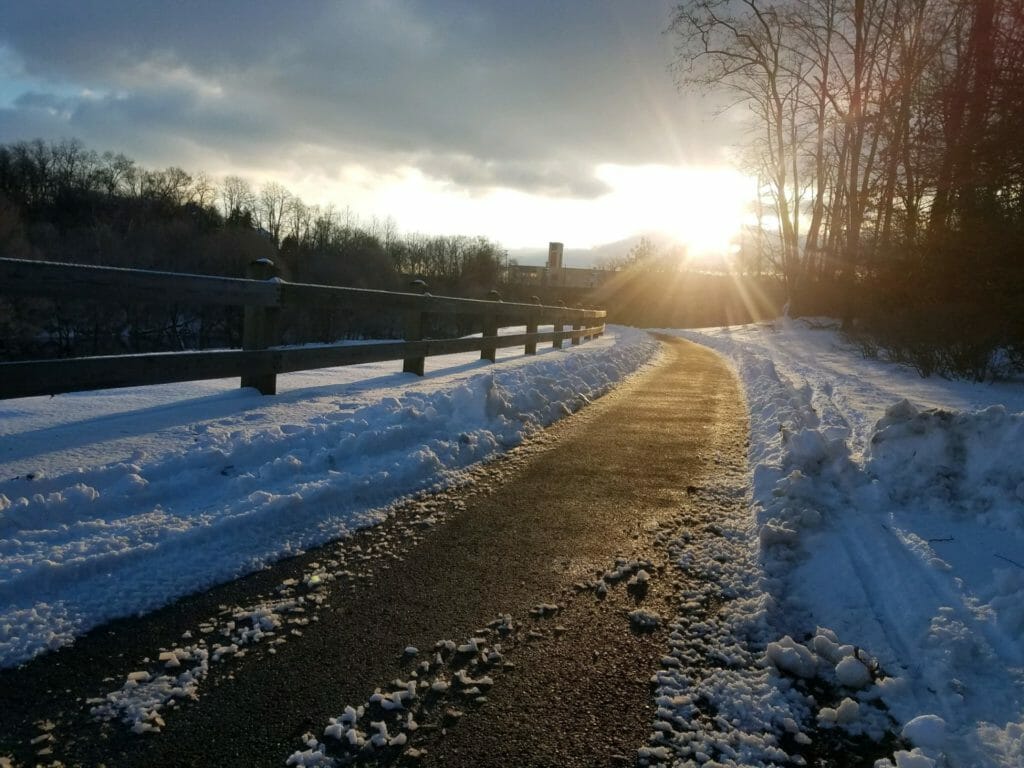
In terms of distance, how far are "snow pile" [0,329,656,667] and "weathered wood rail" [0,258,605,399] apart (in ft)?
1.03

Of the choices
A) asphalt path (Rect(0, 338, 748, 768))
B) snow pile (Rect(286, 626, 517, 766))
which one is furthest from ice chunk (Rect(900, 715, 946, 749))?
snow pile (Rect(286, 626, 517, 766))

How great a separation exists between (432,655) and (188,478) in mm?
2207

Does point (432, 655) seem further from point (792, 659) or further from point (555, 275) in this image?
point (555, 275)

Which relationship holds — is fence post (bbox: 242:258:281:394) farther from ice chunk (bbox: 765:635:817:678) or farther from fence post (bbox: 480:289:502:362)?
fence post (bbox: 480:289:502:362)

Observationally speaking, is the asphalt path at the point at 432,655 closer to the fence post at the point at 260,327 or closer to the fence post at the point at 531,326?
the fence post at the point at 260,327

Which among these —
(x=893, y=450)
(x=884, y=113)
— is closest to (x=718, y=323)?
(x=884, y=113)

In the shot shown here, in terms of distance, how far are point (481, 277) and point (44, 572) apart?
3371 inches

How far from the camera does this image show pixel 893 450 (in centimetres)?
468

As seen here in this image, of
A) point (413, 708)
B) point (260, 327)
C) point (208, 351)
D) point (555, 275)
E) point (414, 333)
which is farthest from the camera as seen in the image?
point (555, 275)

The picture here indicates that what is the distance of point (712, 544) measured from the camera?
3.82 meters

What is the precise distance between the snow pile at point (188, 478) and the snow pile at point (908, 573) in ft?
7.77

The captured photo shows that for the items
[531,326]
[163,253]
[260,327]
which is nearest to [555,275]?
[163,253]

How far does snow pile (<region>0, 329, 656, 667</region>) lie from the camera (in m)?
2.81

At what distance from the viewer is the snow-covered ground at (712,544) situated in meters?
2.25
